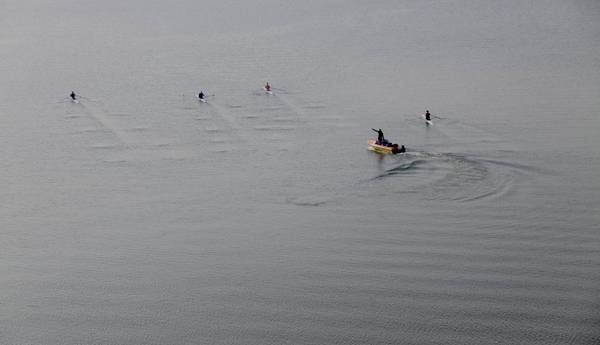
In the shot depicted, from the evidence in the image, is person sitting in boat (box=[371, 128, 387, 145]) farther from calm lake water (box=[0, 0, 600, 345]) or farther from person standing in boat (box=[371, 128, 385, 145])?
calm lake water (box=[0, 0, 600, 345])

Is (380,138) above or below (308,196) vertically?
above

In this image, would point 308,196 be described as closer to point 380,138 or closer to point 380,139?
point 380,139

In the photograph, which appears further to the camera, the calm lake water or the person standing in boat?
the person standing in boat

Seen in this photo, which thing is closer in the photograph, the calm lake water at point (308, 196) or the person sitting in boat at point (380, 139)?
the calm lake water at point (308, 196)

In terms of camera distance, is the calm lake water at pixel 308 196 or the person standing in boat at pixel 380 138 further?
the person standing in boat at pixel 380 138

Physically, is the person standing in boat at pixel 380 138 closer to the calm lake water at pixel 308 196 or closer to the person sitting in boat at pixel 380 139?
the person sitting in boat at pixel 380 139

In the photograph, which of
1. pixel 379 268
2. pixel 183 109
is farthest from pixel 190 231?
pixel 183 109

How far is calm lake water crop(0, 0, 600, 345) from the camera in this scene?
85.8ft

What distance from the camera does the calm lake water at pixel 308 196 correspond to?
1029 inches

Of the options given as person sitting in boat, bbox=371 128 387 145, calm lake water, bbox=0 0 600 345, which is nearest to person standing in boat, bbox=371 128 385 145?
person sitting in boat, bbox=371 128 387 145

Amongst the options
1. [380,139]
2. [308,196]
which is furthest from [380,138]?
[308,196]

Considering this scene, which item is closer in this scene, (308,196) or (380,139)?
(308,196)

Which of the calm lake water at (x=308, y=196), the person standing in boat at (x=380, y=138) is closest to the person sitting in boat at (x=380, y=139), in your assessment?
the person standing in boat at (x=380, y=138)

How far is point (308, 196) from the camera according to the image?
118 ft
